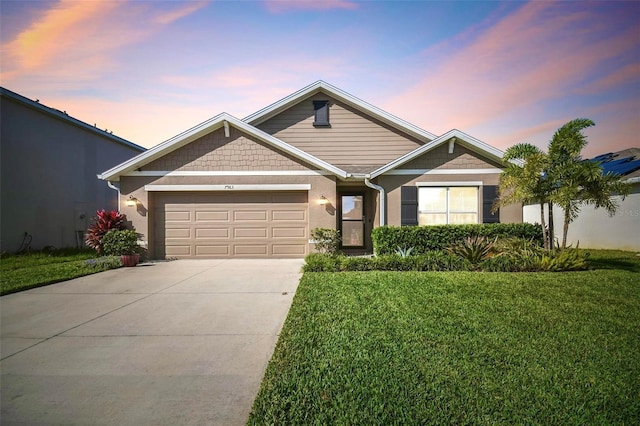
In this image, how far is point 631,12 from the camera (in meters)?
10.4

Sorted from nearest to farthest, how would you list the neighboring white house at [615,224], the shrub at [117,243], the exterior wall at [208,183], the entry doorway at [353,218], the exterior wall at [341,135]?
1. the shrub at [117,243]
2. the exterior wall at [208,183]
3. the neighboring white house at [615,224]
4. the entry doorway at [353,218]
5. the exterior wall at [341,135]

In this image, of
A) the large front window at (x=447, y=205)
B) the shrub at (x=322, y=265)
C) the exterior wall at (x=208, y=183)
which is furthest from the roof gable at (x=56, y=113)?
the large front window at (x=447, y=205)

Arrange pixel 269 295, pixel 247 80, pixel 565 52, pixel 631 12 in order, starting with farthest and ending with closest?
1. pixel 247 80
2. pixel 565 52
3. pixel 631 12
4. pixel 269 295

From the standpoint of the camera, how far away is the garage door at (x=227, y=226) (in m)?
10.9

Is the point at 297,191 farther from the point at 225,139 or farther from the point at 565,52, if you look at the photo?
the point at 565,52

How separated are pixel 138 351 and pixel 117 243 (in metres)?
7.91

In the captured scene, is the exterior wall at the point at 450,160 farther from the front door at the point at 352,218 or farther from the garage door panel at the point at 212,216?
the garage door panel at the point at 212,216

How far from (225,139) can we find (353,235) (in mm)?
6439

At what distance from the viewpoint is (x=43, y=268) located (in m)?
8.96

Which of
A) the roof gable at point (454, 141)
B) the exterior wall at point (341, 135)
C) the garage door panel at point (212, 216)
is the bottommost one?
the garage door panel at point (212, 216)

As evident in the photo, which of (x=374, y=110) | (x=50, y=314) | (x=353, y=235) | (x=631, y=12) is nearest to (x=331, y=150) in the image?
(x=374, y=110)

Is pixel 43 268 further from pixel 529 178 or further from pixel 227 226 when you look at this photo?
pixel 529 178

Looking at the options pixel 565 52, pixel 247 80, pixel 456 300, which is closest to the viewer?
pixel 456 300

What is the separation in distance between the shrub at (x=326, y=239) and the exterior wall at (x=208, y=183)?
0.99ft
